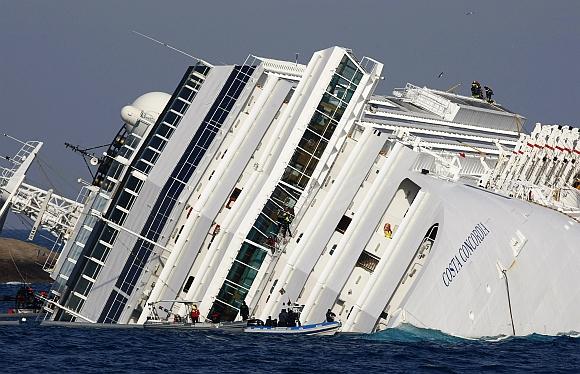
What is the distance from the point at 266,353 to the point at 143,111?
48.9 ft

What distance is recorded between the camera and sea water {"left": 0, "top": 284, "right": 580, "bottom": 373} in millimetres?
41188

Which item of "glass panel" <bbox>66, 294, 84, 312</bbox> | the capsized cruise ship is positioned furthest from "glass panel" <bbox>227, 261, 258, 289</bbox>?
"glass panel" <bbox>66, 294, 84, 312</bbox>

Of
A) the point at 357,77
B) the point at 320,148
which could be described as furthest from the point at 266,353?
the point at 357,77

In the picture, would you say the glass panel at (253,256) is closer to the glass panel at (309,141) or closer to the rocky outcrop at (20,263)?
the glass panel at (309,141)

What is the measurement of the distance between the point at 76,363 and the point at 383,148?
593 inches

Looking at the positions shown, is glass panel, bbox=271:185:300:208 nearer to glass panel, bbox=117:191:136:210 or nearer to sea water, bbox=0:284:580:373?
sea water, bbox=0:284:580:373

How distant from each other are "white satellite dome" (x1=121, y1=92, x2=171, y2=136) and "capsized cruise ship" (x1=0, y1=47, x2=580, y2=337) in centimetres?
7

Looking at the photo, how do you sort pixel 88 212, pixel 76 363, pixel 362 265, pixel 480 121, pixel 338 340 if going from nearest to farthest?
pixel 76 363 < pixel 338 340 < pixel 362 265 < pixel 88 212 < pixel 480 121

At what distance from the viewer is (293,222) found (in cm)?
4972

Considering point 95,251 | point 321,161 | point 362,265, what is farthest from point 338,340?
point 95,251

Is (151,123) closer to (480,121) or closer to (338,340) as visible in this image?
(338,340)

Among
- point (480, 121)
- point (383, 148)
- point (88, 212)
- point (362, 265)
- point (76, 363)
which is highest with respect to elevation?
point (480, 121)

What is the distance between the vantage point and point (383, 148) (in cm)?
5038

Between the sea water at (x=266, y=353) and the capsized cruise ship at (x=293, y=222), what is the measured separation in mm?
1322
